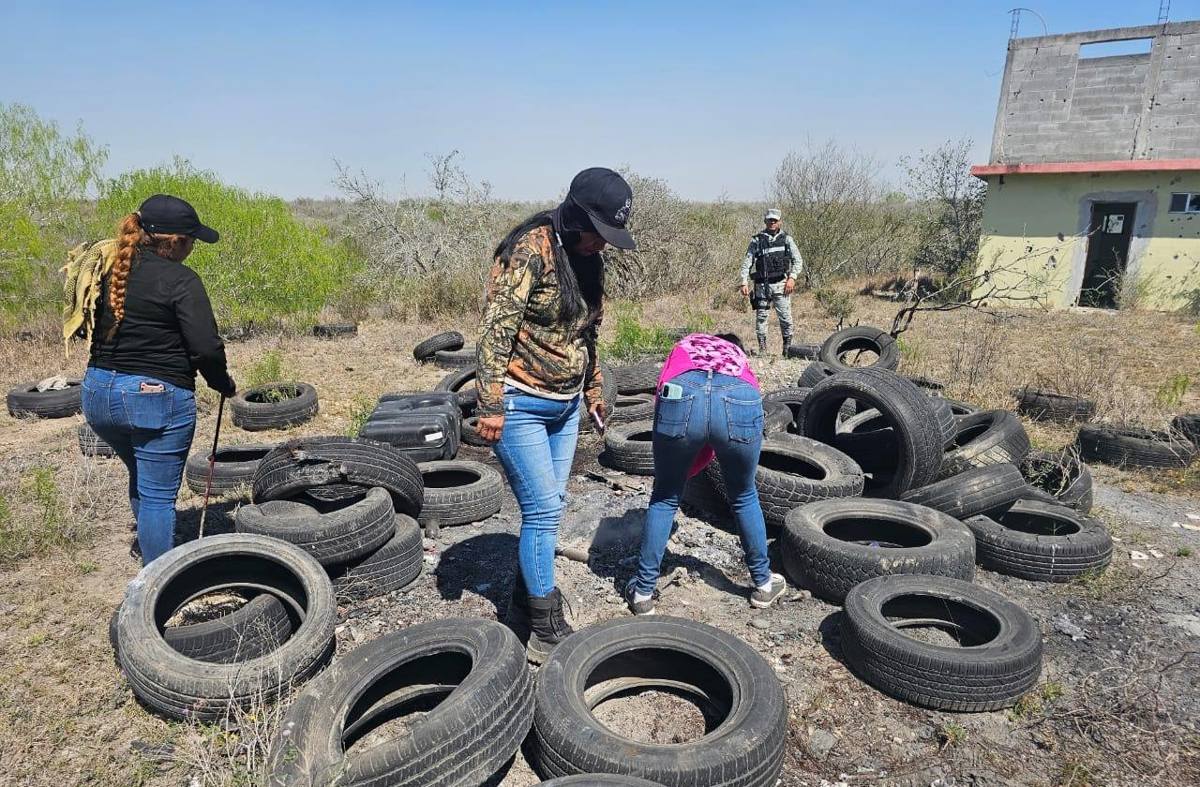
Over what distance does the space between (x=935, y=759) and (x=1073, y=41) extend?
19.2 m

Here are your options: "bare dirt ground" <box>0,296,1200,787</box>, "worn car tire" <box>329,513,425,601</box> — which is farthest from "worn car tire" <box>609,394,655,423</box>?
"worn car tire" <box>329,513,425,601</box>

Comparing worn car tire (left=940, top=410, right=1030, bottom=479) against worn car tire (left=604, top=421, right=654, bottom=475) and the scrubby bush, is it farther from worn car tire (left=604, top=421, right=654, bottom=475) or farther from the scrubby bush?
the scrubby bush

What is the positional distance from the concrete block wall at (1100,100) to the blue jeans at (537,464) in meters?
17.9

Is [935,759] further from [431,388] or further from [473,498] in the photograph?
[431,388]

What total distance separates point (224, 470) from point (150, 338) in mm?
2359

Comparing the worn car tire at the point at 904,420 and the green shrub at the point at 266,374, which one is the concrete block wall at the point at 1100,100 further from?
the green shrub at the point at 266,374

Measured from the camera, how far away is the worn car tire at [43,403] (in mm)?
7836

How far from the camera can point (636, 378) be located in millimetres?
→ 7855

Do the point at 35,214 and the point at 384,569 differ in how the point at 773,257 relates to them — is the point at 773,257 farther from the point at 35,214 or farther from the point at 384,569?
the point at 35,214

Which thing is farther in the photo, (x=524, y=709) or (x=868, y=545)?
(x=868, y=545)

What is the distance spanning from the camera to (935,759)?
2826 millimetres

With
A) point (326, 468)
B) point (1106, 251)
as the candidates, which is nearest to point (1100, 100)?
point (1106, 251)

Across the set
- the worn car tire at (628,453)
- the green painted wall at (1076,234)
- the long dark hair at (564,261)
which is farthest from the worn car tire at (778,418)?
the green painted wall at (1076,234)

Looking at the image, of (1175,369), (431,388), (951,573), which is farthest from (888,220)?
(951,573)
